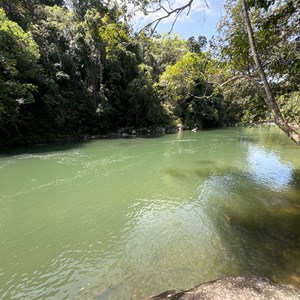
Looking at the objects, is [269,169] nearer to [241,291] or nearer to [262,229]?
[262,229]

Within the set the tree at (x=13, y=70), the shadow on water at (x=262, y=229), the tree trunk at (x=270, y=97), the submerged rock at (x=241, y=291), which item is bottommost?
the shadow on water at (x=262, y=229)

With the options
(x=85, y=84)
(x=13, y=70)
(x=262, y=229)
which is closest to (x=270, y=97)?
(x=262, y=229)

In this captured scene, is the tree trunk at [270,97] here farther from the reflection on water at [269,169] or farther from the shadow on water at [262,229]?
the reflection on water at [269,169]

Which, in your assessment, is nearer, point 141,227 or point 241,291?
point 241,291

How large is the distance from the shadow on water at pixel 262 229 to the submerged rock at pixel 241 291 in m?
1.83

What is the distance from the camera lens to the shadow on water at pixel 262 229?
4301 mm

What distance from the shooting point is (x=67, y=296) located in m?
3.77

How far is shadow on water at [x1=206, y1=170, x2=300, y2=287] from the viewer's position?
4.30 m

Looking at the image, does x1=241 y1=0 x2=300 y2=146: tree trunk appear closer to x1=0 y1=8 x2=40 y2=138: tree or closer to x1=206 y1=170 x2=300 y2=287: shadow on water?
x1=206 y1=170 x2=300 y2=287: shadow on water

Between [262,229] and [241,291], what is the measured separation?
12.6 feet

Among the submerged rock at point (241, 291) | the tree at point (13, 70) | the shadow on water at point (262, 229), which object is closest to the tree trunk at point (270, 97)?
the submerged rock at point (241, 291)

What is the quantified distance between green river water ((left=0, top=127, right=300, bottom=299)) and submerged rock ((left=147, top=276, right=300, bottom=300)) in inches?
61.9

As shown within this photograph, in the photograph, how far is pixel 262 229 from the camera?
5.71 m

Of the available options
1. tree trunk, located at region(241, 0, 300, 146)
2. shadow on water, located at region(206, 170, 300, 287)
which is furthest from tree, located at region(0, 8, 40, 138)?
tree trunk, located at region(241, 0, 300, 146)
